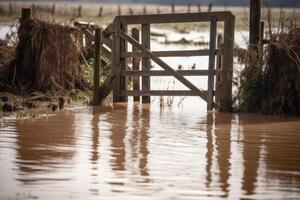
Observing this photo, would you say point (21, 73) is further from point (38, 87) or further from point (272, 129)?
point (272, 129)

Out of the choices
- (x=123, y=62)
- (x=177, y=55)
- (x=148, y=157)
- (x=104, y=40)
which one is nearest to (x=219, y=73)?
(x=177, y=55)

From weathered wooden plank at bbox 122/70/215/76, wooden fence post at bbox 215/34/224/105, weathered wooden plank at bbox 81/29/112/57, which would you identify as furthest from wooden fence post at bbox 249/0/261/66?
weathered wooden plank at bbox 81/29/112/57

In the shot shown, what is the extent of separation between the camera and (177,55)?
1466cm

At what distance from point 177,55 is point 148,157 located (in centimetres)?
676

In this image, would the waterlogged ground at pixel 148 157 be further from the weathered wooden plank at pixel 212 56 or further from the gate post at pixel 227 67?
the weathered wooden plank at pixel 212 56

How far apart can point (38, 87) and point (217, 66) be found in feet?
14.2

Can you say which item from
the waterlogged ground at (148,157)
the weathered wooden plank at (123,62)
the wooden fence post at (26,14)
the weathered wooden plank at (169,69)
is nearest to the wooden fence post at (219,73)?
the weathered wooden plank at (169,69)

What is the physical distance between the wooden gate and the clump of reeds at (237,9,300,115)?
43 cm

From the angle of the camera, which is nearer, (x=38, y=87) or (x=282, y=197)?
(x=282, y=197)

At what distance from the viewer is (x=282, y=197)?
6262 mm

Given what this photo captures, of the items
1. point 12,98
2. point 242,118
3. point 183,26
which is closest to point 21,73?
point 12,98

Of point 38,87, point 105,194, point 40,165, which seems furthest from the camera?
point 38,87

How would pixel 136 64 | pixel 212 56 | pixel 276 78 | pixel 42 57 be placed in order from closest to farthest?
1. pixel 276 78
2. pixel 212 56
3. pixel 42 57
4. pixel 136 64

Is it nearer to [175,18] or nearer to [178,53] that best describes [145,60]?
[178,53]
